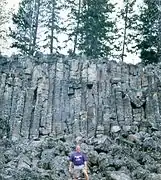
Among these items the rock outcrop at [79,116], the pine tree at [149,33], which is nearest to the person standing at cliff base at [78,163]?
the rock outcrop at [79,116]

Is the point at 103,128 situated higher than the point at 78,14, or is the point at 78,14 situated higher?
the point at 78,14

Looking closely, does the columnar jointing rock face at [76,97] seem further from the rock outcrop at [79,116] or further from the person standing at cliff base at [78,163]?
the person standing at cliff base at [78,163]

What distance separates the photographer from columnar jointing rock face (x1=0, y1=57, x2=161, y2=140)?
1320 inches

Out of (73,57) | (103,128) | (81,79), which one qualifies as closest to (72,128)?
(103,128)

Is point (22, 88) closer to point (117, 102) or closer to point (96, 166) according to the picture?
point (117, 102)

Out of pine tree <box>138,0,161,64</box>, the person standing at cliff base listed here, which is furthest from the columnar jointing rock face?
the person standing at cliff base

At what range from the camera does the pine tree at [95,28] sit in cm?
4875

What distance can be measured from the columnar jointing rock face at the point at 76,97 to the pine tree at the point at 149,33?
6.32 metres

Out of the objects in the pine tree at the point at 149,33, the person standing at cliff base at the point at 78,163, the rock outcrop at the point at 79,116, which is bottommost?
the person standing at cliff base at the point at 78,163

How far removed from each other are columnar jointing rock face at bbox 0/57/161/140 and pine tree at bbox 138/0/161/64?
6323 millimetres

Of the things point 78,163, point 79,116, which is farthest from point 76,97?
point 78,163

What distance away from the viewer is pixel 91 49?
4891 cm

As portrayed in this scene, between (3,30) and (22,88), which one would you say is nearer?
(22,88)

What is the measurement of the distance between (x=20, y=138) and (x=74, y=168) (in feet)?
32.4
